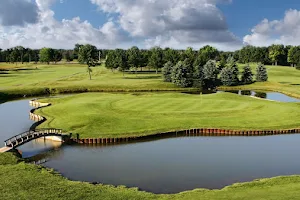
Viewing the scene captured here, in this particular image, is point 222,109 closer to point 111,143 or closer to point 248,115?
point 248,115

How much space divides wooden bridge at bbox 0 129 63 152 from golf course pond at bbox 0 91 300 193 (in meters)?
1.69

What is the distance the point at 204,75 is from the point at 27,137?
97.6m

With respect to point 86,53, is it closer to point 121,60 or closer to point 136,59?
point 121,60

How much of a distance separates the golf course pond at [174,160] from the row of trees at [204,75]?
7496cm

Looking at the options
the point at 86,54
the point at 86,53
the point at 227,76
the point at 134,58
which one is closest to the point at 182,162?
the point at 227,76

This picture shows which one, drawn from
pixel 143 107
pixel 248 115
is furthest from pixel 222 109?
pixel 143 107

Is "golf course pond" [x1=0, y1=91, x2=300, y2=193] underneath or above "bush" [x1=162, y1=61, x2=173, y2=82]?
underneath

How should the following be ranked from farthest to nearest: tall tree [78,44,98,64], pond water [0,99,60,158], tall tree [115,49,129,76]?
tall tree [115,49,129,76] < tall tree [78,44,98,64] < pond water [0,99,60,158]

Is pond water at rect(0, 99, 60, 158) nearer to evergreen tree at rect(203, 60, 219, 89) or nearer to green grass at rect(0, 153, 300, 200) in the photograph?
green grass at rect(0, 153, 300, 200)

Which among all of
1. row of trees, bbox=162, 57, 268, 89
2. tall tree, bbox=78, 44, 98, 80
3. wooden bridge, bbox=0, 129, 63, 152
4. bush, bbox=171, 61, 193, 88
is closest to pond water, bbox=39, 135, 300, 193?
wooden bridge, bbox=0, 129, 63, 152

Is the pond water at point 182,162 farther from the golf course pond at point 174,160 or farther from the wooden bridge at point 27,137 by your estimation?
the wooden bridge at point 27,137

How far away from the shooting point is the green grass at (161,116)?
197 ft

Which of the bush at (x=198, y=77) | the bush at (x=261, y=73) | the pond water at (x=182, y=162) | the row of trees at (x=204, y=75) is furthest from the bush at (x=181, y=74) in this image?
the pond water at (x=182, y=162)

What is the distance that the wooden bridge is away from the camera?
48316 mm
